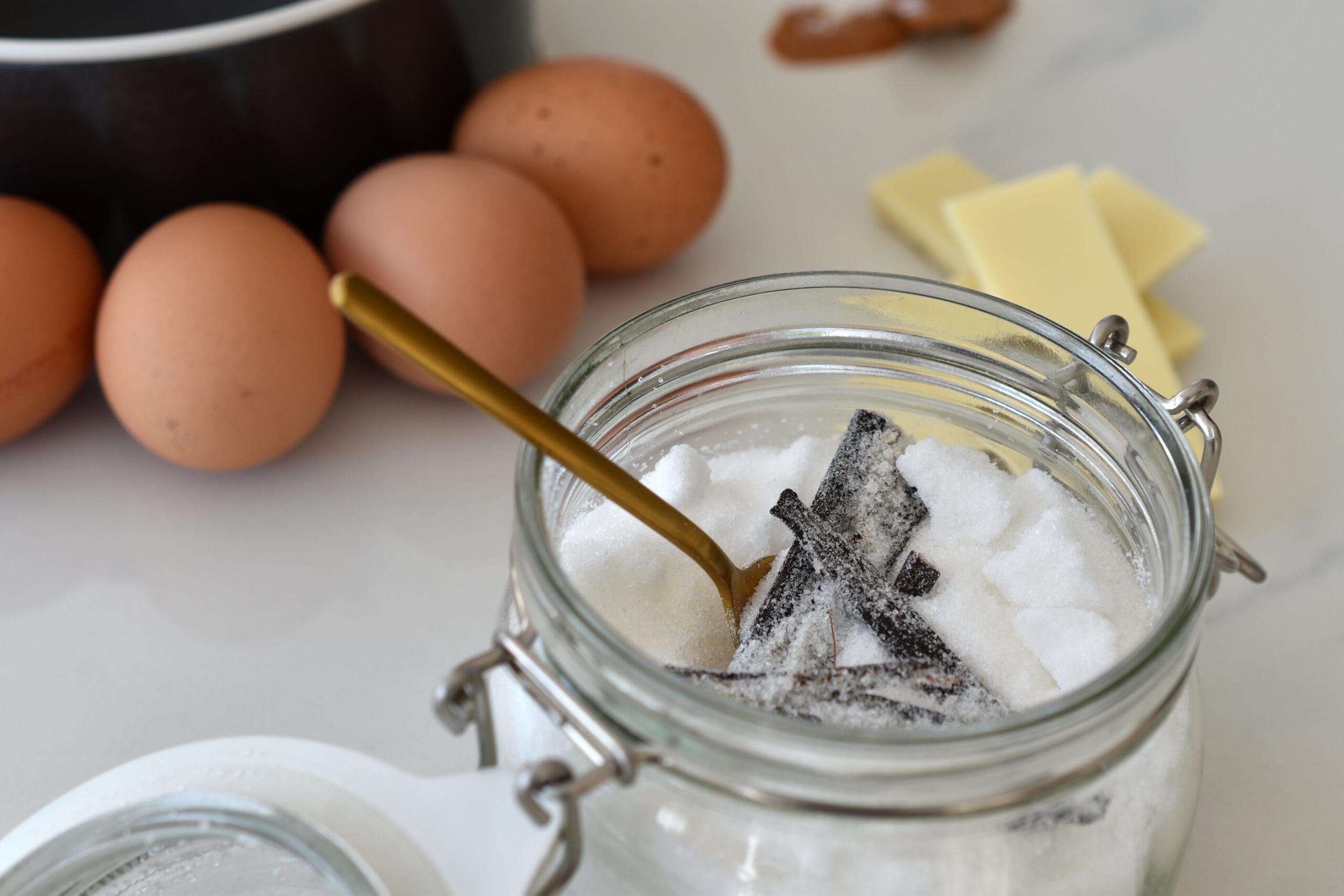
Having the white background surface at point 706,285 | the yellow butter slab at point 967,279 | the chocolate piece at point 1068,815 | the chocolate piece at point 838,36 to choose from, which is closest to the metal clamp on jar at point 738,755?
the chocolate piece at point 1068,815

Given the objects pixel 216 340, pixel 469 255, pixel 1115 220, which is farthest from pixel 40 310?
pixel 1115 220

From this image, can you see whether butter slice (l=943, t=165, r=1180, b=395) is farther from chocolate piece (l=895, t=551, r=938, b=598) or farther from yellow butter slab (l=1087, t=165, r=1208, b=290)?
chocolate piece (l=895, t=551, r=938, b=598)

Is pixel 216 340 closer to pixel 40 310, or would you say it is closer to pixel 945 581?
pixel 40 310

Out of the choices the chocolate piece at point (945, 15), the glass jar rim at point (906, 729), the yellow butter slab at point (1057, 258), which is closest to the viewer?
the glass jar rim at point (906, 729)

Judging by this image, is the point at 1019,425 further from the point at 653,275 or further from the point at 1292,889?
the point at 653,275

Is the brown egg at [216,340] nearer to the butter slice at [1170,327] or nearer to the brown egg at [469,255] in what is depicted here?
the brown egg at [469,255]
